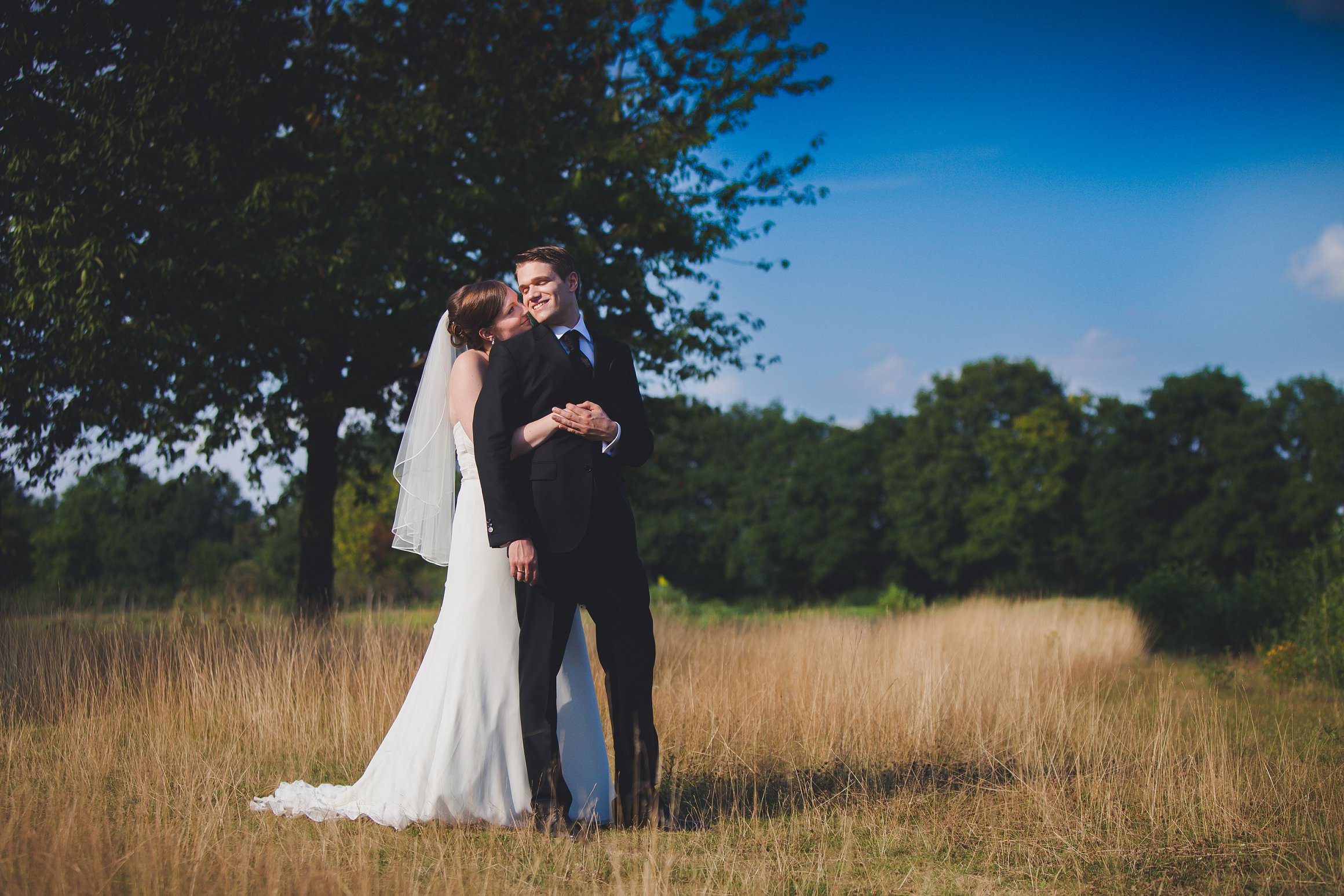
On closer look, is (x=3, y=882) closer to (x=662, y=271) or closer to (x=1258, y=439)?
(x=662, y=271)

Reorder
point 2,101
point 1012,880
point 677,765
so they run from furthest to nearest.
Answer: point 2,101 < point 677,765 < point 1012,880

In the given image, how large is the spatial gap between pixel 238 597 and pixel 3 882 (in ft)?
27.2

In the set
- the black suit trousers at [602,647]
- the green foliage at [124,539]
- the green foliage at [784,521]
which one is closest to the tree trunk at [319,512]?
the black suit trousers at [602,647]

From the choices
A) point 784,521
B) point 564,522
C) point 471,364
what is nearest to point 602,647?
point 564,522

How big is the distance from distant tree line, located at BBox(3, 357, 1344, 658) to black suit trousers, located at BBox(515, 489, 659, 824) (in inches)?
858

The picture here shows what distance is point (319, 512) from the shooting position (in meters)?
12.1

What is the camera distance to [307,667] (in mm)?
6852

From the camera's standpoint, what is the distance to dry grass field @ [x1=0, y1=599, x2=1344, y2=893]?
335cm

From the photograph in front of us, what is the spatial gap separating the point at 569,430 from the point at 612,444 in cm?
19

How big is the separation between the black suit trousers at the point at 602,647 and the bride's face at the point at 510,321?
34.2 inches

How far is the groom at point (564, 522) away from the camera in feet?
12.4

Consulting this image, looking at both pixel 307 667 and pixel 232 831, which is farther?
pixel 307 667

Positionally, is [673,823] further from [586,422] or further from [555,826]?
[586,422]

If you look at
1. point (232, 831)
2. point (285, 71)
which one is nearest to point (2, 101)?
point (285, 71)
